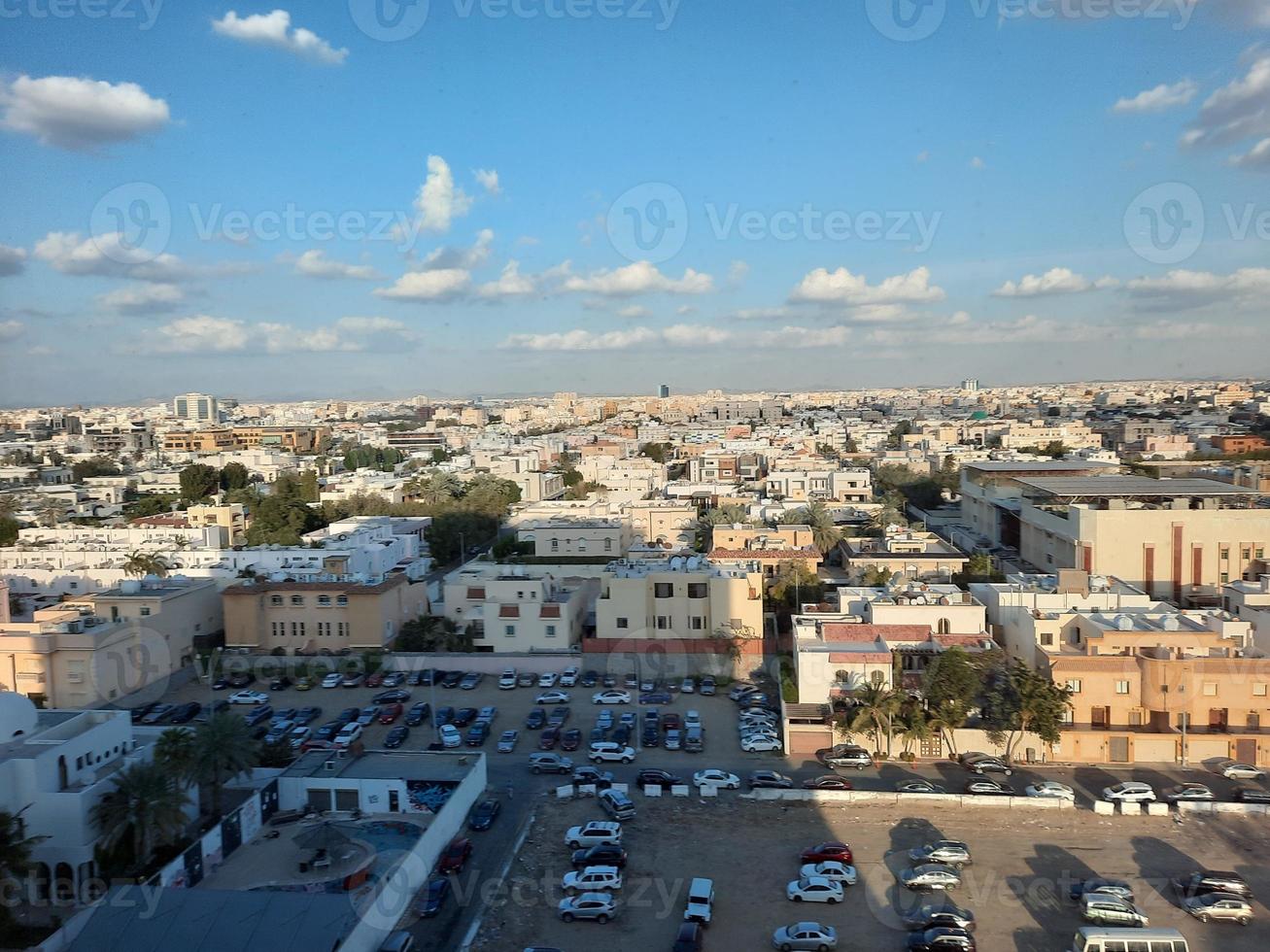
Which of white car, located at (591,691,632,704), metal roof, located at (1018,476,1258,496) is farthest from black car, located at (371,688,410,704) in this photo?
metal roof, located at (1018,476,1258,496)

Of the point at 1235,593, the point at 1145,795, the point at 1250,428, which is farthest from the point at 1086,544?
the point at 1250,428

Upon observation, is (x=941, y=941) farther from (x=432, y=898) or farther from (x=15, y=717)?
(x=15, y=717)

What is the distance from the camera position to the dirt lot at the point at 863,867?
302 inches

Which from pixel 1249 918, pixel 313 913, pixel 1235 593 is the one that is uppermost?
pixel 1235 593

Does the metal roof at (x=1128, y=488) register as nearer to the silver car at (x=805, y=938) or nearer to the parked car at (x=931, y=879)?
the parked car at (x=931, y=879)

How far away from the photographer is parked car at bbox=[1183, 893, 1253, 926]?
7.69 metres

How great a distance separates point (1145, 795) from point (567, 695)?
310 inches

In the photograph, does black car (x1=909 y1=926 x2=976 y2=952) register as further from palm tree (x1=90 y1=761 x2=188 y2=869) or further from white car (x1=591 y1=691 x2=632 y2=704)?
white car (x1=591 y1=691 x2=632 y2=704)

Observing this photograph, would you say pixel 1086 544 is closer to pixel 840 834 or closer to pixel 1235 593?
pixel 1235 593

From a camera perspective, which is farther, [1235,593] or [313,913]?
[1235,593]

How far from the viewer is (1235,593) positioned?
14.0m

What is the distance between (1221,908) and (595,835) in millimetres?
5595

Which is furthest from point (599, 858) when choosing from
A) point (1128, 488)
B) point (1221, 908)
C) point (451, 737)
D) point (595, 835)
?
point (1128, 488)

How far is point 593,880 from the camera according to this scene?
8.32 m
